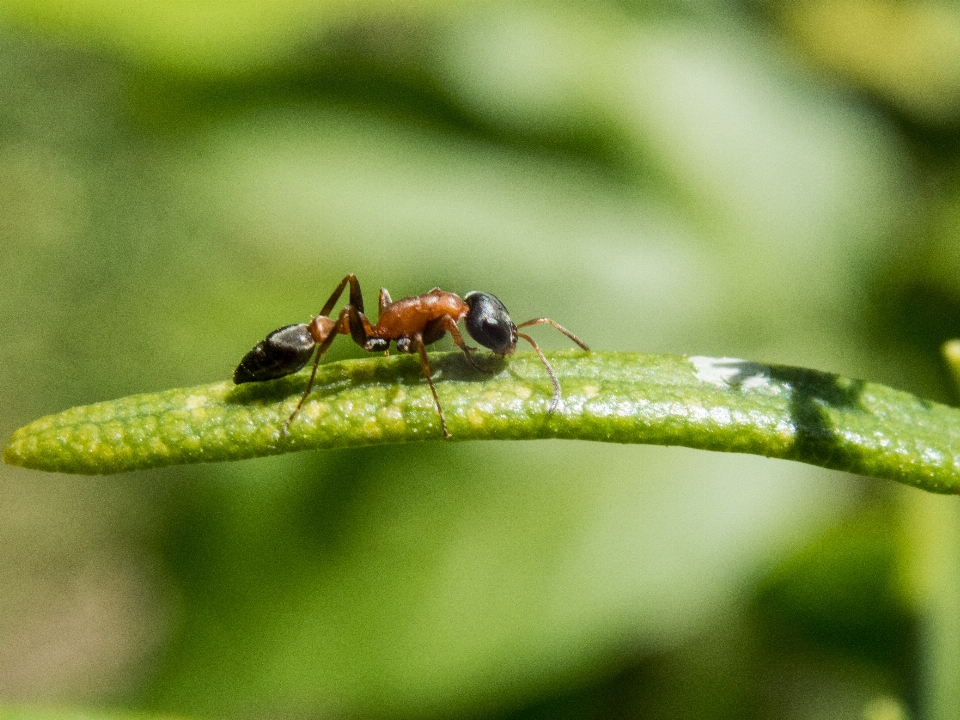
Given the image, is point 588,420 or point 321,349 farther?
point 321,349

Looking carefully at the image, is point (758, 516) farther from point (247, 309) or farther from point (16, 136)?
point (16, 136)

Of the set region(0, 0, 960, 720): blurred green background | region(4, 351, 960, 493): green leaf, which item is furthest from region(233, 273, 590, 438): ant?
region(0, 0, 960, 720): blurred green background

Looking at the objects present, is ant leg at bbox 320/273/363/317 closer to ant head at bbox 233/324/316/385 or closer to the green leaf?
ant head at bbox 233/324/316/385

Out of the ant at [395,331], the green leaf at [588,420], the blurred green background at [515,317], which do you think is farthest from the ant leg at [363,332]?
the green leaf at [588,420]

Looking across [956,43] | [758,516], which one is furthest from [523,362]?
[956,43]

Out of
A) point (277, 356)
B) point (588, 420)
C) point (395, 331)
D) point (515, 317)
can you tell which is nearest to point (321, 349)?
point (277, 356)

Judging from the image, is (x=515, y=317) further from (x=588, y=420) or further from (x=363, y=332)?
(x=588, y=420)
